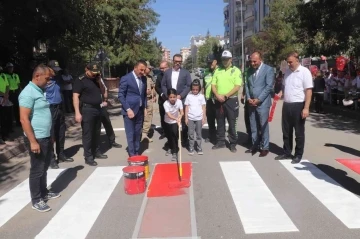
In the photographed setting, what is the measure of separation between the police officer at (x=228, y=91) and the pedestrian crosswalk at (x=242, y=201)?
1.42 meters

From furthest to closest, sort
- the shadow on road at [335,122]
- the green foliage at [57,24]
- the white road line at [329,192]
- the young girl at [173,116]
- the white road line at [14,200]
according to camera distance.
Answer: the green foliage at [57,24] → the shadow on road at [335,122] → the young girl at [173,116] → the white road line at [14,200] → the white road line at [329,192]

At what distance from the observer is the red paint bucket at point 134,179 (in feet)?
19.2

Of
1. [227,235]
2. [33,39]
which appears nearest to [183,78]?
[227,235]

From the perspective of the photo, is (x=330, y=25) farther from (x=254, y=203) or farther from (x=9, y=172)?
(x=9, y=172)

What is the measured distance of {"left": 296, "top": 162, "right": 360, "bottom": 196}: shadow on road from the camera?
6.02m

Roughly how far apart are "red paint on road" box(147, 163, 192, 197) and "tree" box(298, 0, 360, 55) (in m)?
8.29

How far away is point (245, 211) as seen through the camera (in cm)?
510

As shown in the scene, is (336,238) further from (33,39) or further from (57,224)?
(33,39)

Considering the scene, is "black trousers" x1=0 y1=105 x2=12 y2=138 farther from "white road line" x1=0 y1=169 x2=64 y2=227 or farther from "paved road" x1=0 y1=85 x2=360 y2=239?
"white road line" x1=0 y1=169 x2=64 y2=227

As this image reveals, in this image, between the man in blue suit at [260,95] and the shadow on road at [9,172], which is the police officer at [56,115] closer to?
the shadow on road at [9,172]

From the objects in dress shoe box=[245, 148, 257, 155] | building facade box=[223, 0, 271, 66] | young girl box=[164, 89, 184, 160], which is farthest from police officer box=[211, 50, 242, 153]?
building facade box=[223, 0, 271, 66]

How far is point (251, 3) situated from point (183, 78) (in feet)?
213

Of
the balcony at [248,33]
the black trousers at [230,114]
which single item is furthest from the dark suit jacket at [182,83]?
the balcony at [248,33]

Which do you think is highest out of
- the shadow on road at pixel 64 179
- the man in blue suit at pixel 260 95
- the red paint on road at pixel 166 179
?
the man in blue suit at pixel 260 95
